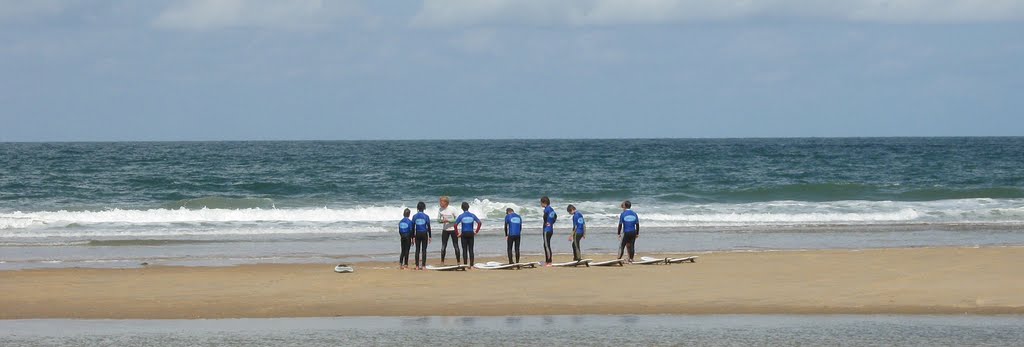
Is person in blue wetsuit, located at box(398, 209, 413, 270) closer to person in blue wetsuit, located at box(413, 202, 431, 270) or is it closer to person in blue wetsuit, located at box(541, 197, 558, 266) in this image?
person in blue wetsuit, located at box(413, 202, 431, 270)

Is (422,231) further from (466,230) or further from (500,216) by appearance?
(500,216)

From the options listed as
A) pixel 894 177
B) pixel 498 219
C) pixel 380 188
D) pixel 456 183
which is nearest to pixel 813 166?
pixel 894 177

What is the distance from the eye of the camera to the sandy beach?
577 inches

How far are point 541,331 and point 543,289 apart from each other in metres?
4.01

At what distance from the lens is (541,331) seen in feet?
41.3

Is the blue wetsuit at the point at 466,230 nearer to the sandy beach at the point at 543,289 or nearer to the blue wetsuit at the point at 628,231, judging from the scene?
the sandy beach at the point at 543,289

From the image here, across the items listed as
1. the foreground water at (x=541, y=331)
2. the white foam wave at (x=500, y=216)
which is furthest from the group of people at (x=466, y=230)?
the white foam wave at (x=500, y=216)

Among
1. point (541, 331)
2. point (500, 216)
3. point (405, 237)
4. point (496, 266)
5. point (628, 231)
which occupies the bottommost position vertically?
point (541, 331)

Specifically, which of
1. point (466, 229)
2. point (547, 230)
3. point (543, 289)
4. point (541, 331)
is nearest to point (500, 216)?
point (547, 230)

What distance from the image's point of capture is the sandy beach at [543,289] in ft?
48.1

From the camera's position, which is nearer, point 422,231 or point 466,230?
point 422,231

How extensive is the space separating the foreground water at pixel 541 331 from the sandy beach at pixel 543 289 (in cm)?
70

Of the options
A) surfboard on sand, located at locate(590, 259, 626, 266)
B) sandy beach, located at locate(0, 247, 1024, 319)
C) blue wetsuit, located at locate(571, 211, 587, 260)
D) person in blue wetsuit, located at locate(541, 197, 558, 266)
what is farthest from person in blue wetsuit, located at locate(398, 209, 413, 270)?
surfboard on sand, located at locate(590, 259, 626, 266)

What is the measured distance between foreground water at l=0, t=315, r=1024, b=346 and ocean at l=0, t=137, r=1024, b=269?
8.86 m
